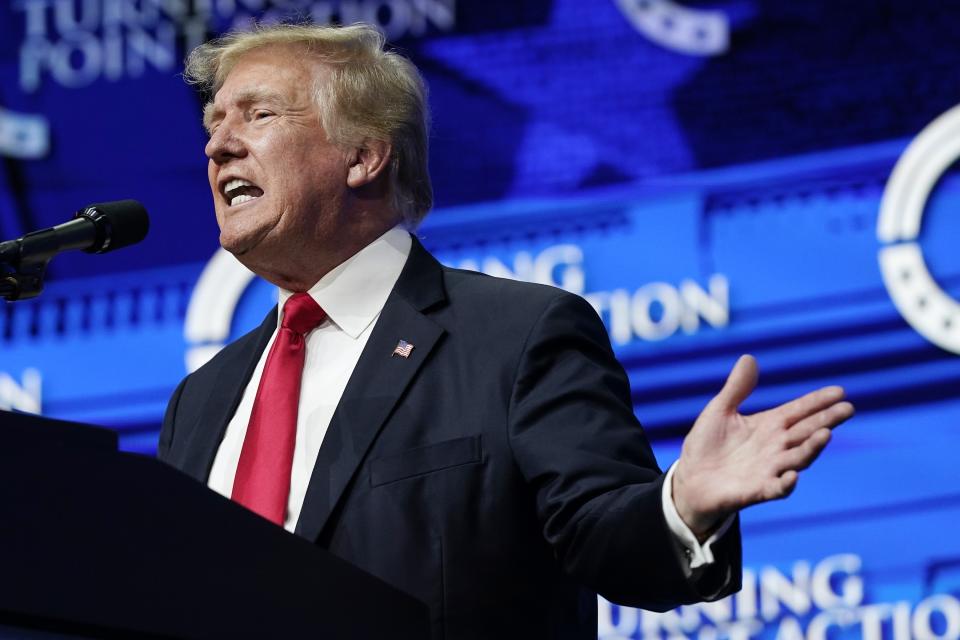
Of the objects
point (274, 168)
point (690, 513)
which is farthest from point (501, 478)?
point (274, 168)

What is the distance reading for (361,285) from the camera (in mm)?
1957

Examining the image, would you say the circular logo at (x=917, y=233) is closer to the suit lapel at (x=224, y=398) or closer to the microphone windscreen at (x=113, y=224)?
the suit lapel at (x=224, y=398)

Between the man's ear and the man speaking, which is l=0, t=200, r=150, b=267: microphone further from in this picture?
the man's ear

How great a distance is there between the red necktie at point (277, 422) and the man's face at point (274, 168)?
0.10 meters

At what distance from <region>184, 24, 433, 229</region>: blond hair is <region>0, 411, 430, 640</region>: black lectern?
3.16 feet

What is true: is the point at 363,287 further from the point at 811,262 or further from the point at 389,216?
the point at 811,262

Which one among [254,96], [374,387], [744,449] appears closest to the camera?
[744,449]

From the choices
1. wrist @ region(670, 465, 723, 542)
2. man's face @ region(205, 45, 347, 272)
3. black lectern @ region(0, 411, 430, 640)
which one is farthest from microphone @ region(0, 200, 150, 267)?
wrist @ region(670, 465, 723, 542)

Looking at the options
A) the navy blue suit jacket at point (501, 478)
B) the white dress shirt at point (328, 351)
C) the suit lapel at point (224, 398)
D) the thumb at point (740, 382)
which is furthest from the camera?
the suit lapel at point (224, 398)

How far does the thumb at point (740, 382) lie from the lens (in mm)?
1306

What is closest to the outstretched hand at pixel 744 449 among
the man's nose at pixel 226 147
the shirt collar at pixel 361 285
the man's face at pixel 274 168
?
the shirt collar at pixel 361 285

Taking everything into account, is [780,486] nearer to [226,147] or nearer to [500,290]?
[500,290]

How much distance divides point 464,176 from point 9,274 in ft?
6.52

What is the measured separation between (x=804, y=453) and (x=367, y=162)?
1.05 m
